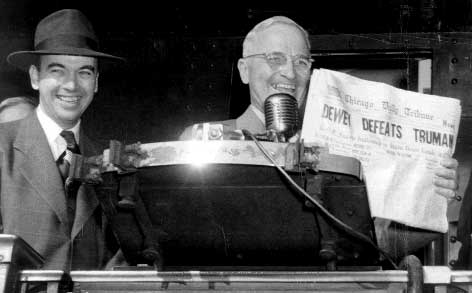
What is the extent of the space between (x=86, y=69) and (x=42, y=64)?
0.60ft

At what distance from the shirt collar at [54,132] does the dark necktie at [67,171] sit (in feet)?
0.13

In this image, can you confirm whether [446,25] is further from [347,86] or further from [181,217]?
[181,217]

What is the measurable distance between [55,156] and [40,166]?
151 mm

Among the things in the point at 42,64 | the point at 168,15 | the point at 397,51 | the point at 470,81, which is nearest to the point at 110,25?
the point at 168,15

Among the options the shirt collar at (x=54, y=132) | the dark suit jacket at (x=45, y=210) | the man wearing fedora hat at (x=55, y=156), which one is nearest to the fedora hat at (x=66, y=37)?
the man wearing fedora hat at (x=55, y=156)

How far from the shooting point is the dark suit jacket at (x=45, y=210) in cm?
245

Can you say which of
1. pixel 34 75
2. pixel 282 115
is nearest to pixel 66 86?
pixel 34 75

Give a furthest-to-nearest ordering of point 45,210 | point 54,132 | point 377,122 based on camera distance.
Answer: point 54,132 < point 45,210 < point 377,122

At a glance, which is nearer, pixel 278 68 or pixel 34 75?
pixel 278 68

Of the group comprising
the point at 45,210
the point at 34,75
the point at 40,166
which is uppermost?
the point at 34,75

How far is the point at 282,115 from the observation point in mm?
1856

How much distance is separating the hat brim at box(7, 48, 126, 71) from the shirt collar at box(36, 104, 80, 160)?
22 centimetres

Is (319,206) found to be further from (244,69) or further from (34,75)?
(34,75)

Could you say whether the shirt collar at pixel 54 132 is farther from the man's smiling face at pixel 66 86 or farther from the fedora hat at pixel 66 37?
the fedora hat at pixel 66 37
